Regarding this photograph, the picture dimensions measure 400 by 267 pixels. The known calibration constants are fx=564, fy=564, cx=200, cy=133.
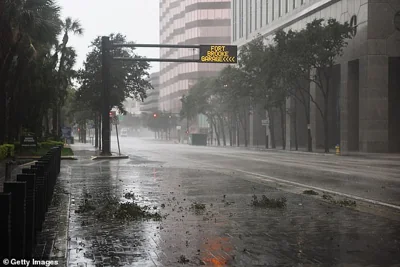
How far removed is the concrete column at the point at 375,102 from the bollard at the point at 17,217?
48.1 meters

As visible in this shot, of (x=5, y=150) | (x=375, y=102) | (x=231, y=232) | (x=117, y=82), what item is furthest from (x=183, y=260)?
(x=375, y=102)

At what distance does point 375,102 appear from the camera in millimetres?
50656

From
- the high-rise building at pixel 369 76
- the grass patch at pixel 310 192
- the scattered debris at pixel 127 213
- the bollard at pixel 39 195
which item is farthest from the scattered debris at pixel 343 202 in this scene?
the high-rise building at pixel 369 76

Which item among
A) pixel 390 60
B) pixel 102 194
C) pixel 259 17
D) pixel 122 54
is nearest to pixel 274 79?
pixel 390 60

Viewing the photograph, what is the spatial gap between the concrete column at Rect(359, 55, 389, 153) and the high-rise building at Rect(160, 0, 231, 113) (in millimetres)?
71539

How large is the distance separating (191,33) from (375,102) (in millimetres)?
92625

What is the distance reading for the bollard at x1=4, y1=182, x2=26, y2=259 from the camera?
538 cm

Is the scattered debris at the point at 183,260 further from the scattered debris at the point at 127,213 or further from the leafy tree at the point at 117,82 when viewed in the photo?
the leafy tree at the point at 117,82

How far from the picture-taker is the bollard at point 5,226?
485 cm

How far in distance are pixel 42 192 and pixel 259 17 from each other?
78.1 metres

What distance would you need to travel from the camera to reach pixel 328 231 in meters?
8.70

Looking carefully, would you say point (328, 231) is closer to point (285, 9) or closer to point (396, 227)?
point (396, 227)

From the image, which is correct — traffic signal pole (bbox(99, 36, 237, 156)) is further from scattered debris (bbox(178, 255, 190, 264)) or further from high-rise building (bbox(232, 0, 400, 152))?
scattered debris (bbox(178, 255, 190, 264))

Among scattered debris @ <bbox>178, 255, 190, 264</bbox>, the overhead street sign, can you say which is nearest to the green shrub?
the overhead street sign
